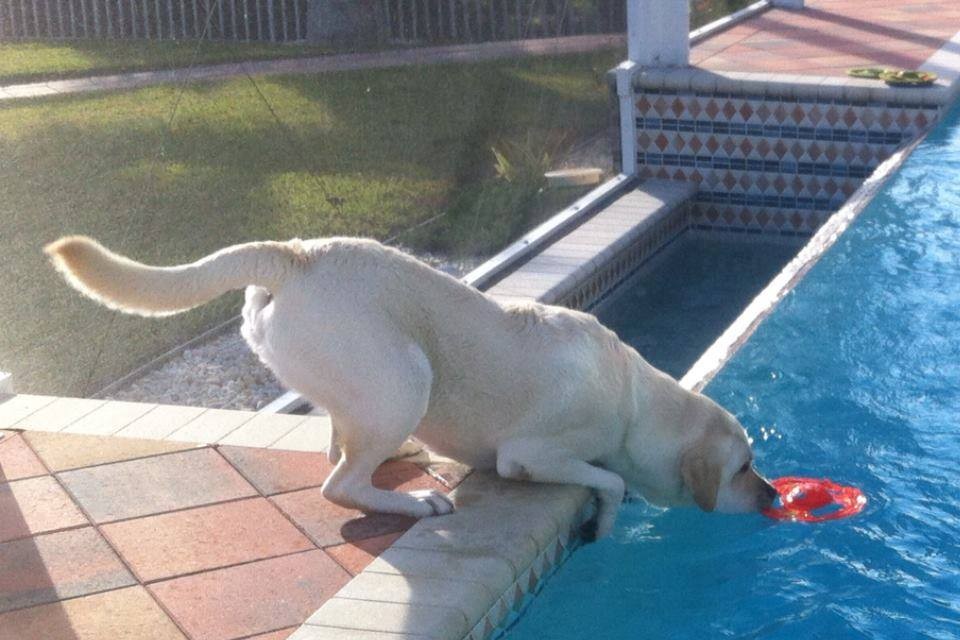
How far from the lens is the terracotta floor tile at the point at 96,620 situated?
3.39m

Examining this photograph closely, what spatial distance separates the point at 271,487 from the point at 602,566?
1.08 m

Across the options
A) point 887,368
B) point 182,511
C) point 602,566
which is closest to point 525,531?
point 602,566

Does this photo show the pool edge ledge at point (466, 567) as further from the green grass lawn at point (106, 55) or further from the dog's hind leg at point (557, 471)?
the green grass lawn at point (106, 55)

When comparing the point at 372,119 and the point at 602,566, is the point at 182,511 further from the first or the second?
the point at 372,119

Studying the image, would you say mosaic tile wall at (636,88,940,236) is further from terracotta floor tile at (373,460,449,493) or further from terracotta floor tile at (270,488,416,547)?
terracotta floor tile at (270,488,416,547)

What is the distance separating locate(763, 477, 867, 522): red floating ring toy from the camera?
452cm

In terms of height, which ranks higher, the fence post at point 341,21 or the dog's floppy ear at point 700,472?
the fence post at point 341,21

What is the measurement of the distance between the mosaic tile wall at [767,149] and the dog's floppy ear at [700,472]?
17.4 ft

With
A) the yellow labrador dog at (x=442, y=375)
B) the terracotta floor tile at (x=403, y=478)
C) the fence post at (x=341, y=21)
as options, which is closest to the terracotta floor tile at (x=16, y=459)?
the yellow labrador dog at (x=442, y=375)

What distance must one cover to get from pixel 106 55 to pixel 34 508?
2.91m

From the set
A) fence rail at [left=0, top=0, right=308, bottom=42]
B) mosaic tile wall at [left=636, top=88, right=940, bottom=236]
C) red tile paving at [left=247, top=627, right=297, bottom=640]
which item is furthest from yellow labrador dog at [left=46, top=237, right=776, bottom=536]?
mosaic tile wall at [left=636, top=88, right=940, bottom=236]

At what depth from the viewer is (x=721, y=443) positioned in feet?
13.9

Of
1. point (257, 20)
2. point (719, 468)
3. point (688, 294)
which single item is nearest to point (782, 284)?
point (688, 294)

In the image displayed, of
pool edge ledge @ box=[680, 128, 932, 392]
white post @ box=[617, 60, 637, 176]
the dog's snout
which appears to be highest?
white post @ box=[617, 60, 637, 176]
